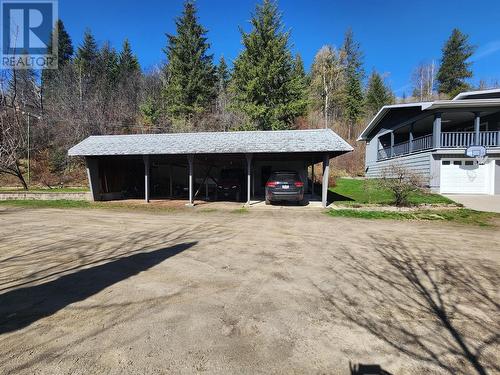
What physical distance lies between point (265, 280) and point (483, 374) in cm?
269

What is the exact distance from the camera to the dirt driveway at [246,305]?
2.54m

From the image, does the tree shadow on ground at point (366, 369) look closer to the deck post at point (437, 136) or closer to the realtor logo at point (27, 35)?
the deck post at point (437, 136)

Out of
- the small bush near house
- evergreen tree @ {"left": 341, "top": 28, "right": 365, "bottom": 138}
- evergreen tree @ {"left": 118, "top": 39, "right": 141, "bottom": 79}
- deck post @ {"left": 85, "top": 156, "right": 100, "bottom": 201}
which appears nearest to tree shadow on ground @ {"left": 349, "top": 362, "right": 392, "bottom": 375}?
the small bush near house

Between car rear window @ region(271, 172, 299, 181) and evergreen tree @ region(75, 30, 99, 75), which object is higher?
evergreen tree @ region(75, 30, 99, 75)

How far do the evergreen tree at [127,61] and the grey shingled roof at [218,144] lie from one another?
2936 cm

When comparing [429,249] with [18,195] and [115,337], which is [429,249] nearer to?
[115,337]

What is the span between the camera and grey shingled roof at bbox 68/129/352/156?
13.3 m

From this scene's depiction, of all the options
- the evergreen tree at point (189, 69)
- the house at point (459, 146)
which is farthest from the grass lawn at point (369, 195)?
the evergreen tree at point (189, 69)

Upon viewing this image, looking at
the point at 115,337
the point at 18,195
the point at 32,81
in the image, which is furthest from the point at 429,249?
the point at 32,81

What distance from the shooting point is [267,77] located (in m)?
26.2

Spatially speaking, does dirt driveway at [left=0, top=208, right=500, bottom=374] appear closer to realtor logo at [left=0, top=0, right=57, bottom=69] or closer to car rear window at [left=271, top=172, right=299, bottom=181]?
car rear window at [left=271, top=172, right=299, bottom=181]

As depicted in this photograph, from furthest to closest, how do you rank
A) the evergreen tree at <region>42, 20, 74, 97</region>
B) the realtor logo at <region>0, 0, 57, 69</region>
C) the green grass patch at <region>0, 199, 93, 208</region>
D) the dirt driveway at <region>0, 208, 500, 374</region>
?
1. the evergreen tree at <region>42, 20, 74, 97</region>
2. the realtor logo at <region>0, 0, 57, 69</region>
3. the green grass patch at <region>0, 199, 93, 208</region>
4. the dirt driveway at <region>0, 208, 500, 374</region>

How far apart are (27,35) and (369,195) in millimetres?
36927

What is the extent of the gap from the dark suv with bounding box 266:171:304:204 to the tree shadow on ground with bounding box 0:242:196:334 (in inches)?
320
